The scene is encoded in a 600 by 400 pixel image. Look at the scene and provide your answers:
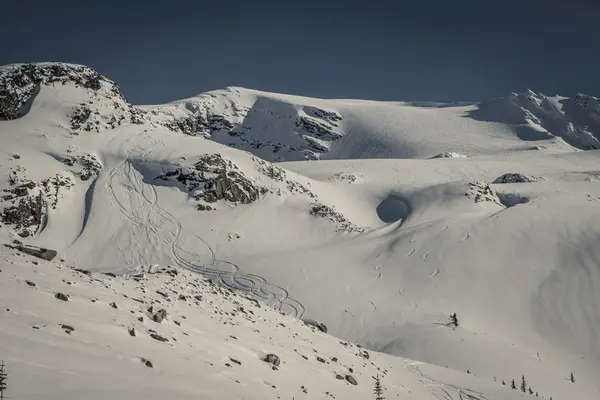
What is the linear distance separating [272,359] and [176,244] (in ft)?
94.3

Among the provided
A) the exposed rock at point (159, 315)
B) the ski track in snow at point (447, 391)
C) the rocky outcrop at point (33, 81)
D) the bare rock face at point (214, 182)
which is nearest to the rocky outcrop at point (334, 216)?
the bare rock face at point (214, 182)

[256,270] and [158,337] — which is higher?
[256,270]

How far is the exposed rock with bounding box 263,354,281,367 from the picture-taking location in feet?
46.2

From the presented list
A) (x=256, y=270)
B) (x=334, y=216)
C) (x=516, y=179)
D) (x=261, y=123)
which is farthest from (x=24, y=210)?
(x=261, y=123)

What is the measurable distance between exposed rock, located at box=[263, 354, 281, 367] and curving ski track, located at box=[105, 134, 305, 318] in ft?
58.1

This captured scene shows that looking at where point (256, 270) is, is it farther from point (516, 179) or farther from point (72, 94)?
point (516, 179)

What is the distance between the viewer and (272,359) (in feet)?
46.3

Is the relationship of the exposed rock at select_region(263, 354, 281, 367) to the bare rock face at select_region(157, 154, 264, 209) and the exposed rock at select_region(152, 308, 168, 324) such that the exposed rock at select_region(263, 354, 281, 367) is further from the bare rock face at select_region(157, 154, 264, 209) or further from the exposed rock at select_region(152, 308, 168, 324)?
the bare rock face at select_region(157, 154, 264, 209)

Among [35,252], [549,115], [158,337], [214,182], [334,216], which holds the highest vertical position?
[549,115]

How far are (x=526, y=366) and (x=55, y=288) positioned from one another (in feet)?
79.0

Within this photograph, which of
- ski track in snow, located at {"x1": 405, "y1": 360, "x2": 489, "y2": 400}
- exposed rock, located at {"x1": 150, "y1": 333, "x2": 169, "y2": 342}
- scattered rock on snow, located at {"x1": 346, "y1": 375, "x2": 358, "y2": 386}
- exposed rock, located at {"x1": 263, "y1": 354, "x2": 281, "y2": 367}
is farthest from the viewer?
ski track in snow, located at {"x1": 405, "y1": 360, "x2": 489, "y2": 400}

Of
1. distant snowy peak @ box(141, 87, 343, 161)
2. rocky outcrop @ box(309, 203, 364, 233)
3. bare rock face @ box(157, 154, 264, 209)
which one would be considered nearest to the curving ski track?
bare rock face @ box(157, 154, 264, 209)

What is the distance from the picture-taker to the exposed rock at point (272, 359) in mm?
14078

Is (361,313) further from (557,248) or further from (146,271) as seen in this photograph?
(557,248)
